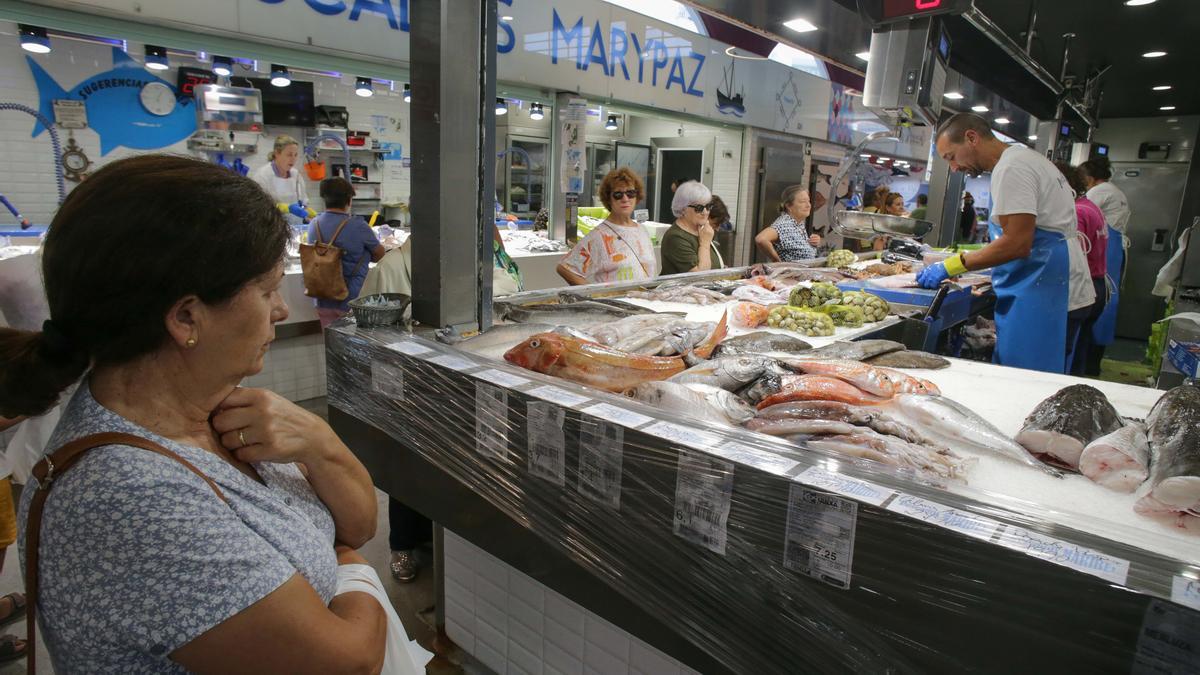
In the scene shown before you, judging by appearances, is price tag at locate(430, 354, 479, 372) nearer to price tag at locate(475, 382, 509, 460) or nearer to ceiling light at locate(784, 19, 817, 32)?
Result: price tag at locate(475, 382, 509, 460)


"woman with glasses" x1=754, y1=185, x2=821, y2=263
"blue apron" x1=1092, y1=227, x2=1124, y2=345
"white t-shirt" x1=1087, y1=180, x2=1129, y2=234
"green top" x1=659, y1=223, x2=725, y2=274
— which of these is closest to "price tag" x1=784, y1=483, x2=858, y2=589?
"green top" x1=659, y1=223, x2=725, y2=274

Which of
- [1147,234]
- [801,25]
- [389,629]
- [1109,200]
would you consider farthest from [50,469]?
[1147,234]

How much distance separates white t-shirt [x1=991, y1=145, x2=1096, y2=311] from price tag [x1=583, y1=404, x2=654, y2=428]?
2.87 metres

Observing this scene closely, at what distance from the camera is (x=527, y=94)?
6.29 metres

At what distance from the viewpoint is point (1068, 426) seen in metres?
1.49

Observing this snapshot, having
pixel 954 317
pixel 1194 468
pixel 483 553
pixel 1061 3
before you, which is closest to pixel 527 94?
pixel 954 317

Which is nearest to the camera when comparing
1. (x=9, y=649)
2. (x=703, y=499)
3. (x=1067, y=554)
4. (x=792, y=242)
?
(x=1067, y=554)

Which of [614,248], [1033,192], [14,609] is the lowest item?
[14,609]

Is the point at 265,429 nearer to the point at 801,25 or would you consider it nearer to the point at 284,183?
the point at 801,25

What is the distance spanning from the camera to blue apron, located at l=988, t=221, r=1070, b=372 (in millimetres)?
3529

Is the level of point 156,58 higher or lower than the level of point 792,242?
higher

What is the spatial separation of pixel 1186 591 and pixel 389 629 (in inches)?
49.9

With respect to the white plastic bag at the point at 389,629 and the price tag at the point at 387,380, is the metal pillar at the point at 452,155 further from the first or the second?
the white plastic bag at the point at 389,629

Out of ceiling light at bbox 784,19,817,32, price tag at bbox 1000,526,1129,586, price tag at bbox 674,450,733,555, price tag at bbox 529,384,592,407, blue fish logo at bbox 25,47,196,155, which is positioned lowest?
price tag at bbox 674,450,733,555
